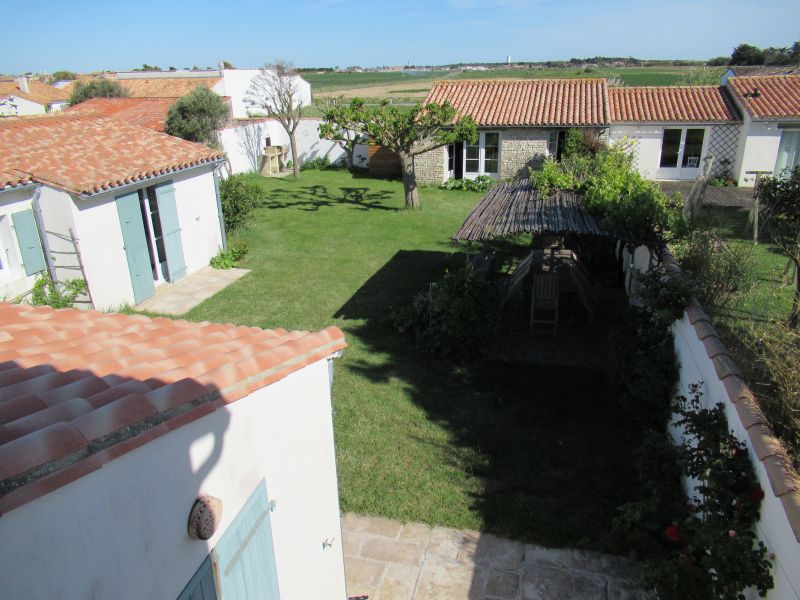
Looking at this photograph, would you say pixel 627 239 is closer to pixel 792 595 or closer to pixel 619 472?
pixel 619 472

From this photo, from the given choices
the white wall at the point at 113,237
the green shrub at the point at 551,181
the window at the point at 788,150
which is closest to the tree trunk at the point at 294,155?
the white wall at the point at 113,237

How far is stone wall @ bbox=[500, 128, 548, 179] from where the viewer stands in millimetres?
22422

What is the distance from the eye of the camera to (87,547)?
2186 millimetres

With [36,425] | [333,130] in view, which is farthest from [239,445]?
[333,130]

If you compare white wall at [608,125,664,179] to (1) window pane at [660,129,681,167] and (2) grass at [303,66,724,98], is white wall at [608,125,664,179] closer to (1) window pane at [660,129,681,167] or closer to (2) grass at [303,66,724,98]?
(1) window pane at [660,129,681,167]

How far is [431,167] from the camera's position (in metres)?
23.5

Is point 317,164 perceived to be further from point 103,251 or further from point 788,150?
point 788,150

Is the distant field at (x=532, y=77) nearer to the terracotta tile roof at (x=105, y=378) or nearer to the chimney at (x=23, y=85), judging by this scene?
the chimney at (x=23, y=85)

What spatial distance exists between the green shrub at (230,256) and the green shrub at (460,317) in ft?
21.6

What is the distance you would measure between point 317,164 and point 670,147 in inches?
616

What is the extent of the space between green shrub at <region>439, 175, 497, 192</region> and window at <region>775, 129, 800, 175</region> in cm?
1040

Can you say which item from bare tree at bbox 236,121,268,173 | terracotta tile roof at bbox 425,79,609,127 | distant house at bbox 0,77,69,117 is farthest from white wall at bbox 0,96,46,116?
terracotta tile roof at bbox 425,79,609,127

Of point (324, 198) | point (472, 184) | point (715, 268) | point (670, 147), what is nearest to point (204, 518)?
point (715, 268)

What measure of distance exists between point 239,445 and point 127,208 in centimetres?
987
